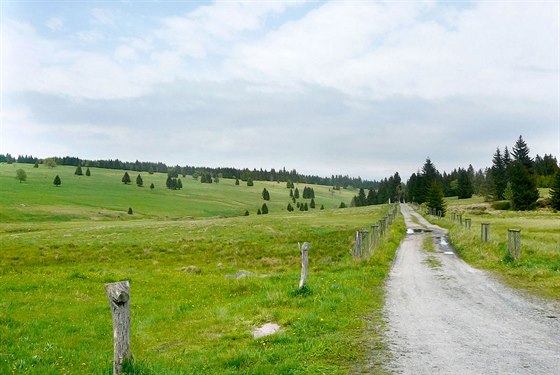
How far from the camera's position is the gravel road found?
7.86m

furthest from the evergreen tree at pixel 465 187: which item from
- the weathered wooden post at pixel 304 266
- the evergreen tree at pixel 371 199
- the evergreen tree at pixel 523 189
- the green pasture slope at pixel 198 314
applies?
the weathered wooden post at pixel 304 266

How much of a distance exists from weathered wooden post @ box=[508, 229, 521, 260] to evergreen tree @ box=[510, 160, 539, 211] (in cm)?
7940

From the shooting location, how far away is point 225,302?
16.5m

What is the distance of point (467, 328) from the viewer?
34.3 feet

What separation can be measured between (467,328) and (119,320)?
8.37m

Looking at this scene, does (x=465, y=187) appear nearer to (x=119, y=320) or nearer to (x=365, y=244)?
(x=365, y=244)

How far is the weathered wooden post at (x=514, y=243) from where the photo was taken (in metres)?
21.0

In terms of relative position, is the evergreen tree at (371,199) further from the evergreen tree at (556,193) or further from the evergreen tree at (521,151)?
the evergreen tree at (556,193)

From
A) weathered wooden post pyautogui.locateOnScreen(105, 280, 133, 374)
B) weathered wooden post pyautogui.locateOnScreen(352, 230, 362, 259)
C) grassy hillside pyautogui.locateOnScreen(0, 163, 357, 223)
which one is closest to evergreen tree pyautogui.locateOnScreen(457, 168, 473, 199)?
grassy hillside pyautogui.locateOnScreen(0, 163, 357, 223)

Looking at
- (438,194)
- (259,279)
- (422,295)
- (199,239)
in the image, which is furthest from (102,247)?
(438,194)

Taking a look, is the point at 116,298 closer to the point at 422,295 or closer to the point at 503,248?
the point at 422,295

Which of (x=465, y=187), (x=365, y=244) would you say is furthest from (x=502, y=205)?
(x=365, y=244)

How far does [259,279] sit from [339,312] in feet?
27.3

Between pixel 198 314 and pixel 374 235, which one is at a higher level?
pixel 374 235
